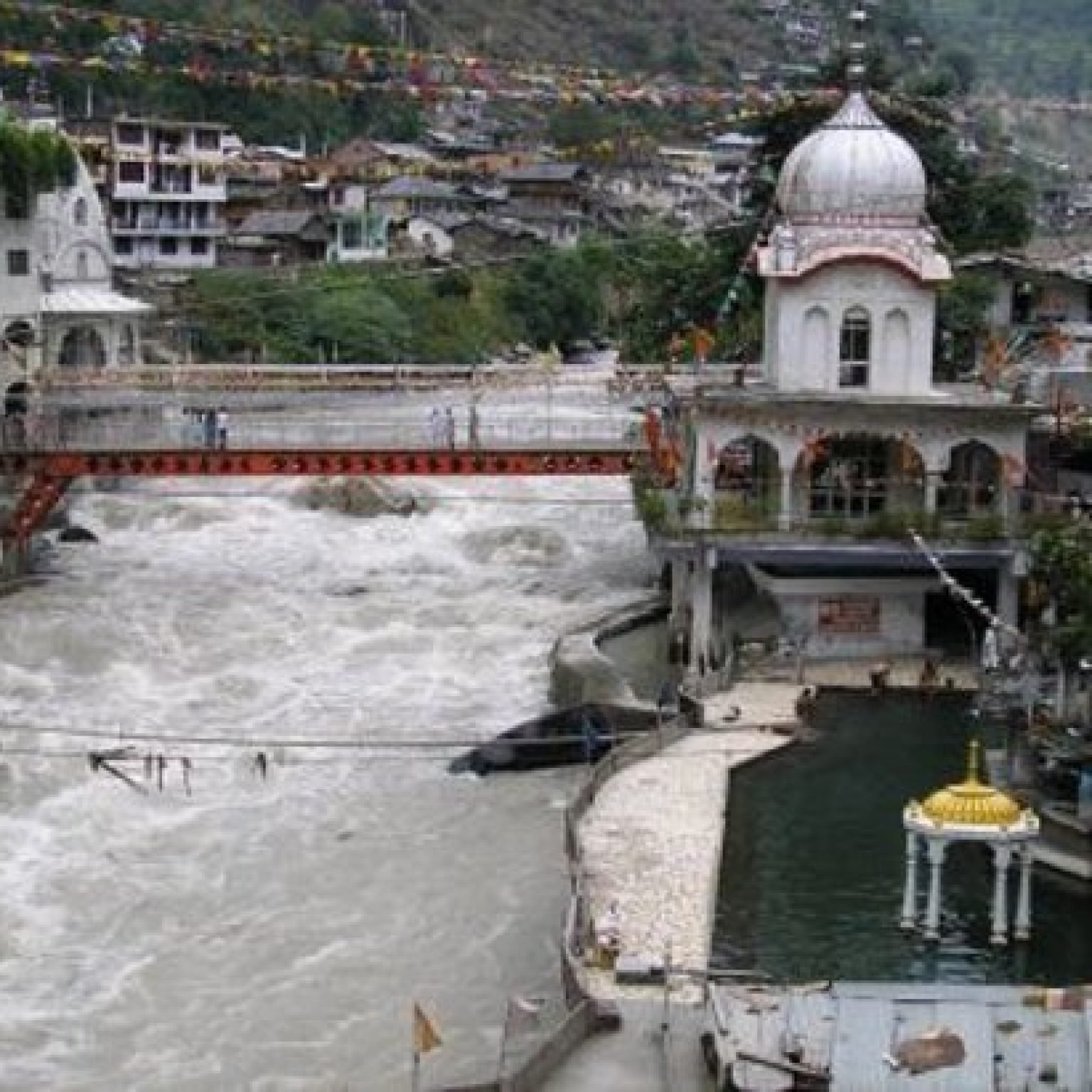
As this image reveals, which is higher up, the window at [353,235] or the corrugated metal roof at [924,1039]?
the window at [353,235]

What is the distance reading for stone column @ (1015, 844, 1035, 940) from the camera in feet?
98.6

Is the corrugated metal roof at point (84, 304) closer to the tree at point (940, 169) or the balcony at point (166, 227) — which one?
the tree at point (940, 169)

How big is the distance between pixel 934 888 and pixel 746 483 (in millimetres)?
20482

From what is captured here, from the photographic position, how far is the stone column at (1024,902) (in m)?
30.0

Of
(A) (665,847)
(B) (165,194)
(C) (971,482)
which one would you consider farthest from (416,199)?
(A) (665,847)

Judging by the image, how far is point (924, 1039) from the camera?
75.8 ft

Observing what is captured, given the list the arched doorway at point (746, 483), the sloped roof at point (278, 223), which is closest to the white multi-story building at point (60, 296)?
the arched doorway at point (746, 483)

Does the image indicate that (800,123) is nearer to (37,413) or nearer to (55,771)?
(37,413)

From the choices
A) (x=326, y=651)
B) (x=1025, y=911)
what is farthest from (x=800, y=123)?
(x=1025, y=911)

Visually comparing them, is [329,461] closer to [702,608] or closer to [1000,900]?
[702,608]

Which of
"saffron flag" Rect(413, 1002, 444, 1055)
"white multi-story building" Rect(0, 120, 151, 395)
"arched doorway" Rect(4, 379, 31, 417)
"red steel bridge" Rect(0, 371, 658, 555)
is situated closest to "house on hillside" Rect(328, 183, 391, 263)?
"white multi-story building" Rect(0, 120, 151, 395)

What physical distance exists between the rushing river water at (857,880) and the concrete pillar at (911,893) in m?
0.19

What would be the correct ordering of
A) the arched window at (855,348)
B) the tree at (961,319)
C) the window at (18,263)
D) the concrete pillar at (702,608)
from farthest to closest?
the window at (18,263), the tree at (961,319), the arched window at (855,348), the concrete pillar at (702,608)

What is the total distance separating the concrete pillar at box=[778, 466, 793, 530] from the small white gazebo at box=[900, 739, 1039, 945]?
15.8 metres
